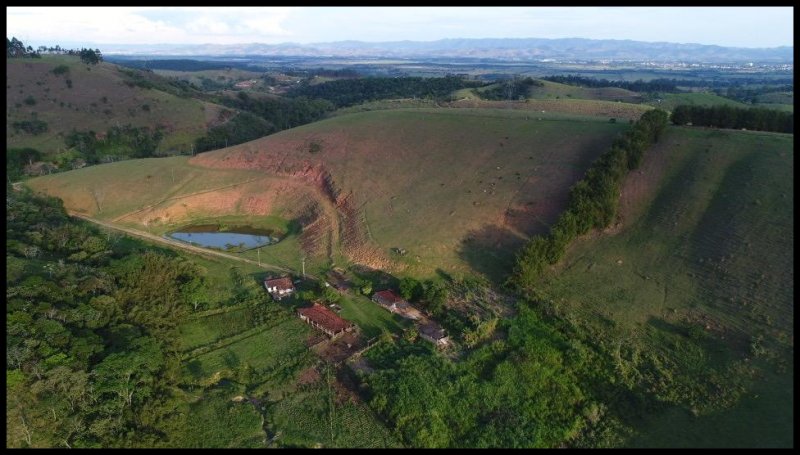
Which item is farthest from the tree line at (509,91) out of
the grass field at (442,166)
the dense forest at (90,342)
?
the dense forest at (90,342)

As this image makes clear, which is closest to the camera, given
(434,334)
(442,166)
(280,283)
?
(434,334)

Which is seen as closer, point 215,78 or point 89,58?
point 89,58

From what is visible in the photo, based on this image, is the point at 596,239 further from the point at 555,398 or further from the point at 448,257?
the point at 555,398

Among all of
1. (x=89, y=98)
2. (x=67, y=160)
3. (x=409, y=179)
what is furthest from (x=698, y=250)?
(x=89, y=98)

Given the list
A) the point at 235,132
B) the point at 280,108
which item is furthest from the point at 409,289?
the point at 280,108

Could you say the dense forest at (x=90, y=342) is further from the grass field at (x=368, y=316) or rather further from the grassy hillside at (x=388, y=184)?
the grassy hillside at (x=388, y=184)

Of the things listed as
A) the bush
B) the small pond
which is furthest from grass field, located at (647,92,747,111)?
the bush

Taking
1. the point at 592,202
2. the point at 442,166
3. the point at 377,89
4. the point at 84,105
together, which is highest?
the point at 377,89

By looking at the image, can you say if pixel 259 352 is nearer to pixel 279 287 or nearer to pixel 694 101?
pixel 279 287
